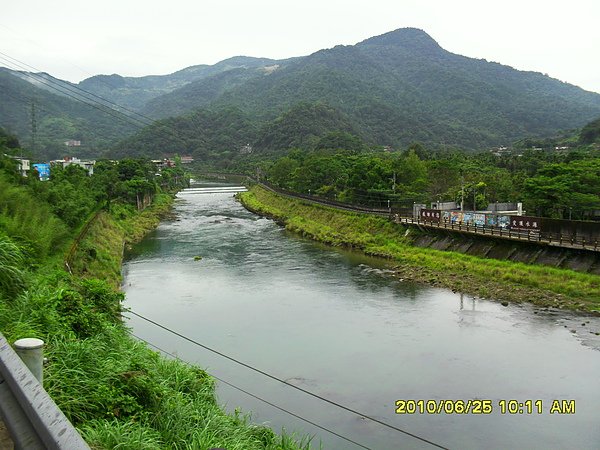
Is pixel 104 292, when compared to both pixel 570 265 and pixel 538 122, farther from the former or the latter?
pixel 538 122

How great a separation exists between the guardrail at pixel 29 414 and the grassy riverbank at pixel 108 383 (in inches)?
76.7

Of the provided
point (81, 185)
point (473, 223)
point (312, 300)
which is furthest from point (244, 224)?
point (312, 300)

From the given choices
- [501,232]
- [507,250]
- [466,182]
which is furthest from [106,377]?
[466,182]

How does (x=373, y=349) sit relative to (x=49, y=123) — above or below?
below

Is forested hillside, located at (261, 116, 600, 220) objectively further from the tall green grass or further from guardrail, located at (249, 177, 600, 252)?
the tall green grass

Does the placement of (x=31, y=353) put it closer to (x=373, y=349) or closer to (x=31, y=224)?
(x=373, y=349)

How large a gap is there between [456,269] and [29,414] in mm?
31864

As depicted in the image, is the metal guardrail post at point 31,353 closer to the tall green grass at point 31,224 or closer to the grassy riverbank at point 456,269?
the tall green grass at point 31,224

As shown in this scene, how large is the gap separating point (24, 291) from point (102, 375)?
3.55m

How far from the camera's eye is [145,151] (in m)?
151

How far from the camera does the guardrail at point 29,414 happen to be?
2.50 meters

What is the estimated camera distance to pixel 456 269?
32438 millimetres

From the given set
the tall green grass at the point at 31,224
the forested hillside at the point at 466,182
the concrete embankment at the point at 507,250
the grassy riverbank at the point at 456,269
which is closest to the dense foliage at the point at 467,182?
the forested hillside at the point at 466,182

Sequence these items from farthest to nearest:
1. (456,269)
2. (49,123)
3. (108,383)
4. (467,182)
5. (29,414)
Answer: (49,123)
(467,182)
(456,269)
(108,383)
(29,414)
